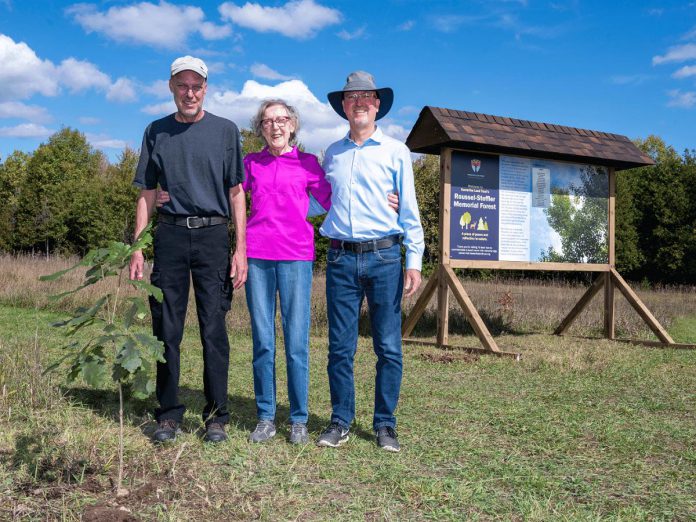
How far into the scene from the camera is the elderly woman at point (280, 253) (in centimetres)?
395

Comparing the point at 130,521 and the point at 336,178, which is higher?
the point at 336,178

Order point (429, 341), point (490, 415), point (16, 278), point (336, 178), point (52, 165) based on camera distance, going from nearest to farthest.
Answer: point (336, 178) → point (490, 415) → point (429, 341) → point (16, 278) → point (52, 165)

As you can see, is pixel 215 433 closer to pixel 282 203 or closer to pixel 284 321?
pixel 284 321

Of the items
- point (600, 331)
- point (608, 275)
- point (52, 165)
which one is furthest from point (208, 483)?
point (52, 165)

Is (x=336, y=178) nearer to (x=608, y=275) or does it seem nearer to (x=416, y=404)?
(x=416, y=404)

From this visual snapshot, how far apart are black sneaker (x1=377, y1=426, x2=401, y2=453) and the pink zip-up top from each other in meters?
1.11

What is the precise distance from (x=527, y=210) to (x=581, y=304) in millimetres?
1837

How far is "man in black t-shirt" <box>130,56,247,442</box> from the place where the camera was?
385cm

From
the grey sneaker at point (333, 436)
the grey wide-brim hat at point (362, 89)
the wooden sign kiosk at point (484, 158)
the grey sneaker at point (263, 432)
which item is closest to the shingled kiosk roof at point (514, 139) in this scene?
Answer: the wooden sign kiosk at point (484, 158)

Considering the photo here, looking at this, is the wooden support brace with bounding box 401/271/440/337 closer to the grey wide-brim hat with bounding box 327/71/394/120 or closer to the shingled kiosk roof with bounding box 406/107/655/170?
the shingled kiosk roof with bounding box 406/107/655/170

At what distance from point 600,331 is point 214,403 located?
822 cm

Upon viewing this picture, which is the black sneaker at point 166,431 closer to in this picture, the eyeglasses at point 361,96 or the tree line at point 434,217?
the eyeglasses at point 361,96

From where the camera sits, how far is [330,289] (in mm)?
4016

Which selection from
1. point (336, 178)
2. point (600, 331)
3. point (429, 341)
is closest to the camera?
point (336, 178)
